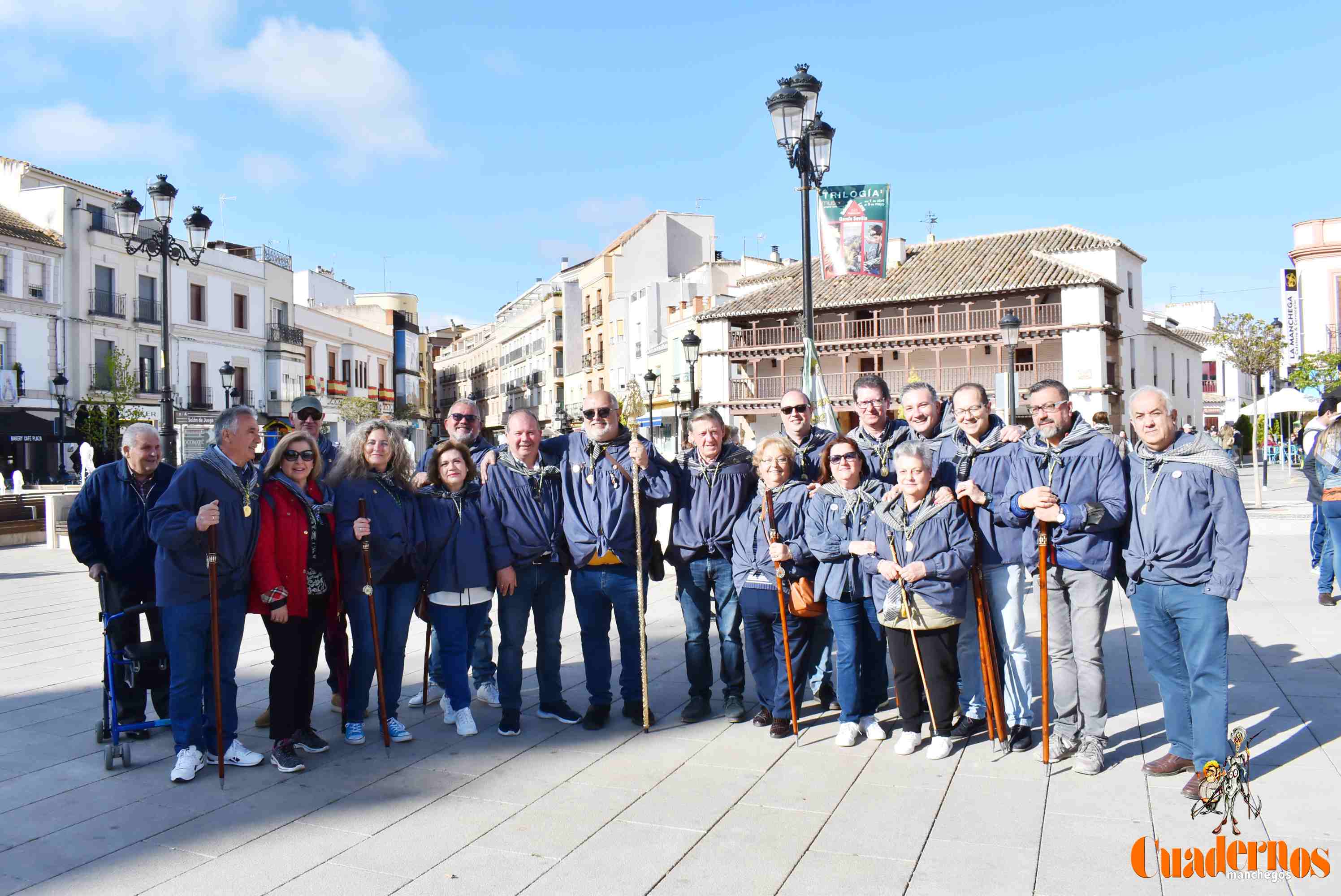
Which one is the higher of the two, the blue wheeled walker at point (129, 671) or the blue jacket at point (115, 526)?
the blue jacket at point (115, 526)

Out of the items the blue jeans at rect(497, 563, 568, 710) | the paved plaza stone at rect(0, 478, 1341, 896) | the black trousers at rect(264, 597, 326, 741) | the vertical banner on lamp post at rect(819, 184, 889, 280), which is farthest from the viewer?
the vertical banner on lamp post at rect(819, 184, 889, 280)

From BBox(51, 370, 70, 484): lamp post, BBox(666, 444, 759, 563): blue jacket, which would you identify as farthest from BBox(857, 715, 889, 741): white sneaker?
BBox(51, 370, 70, 484): lamp post

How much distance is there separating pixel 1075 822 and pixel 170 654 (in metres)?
4.15

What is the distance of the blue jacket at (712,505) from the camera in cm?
559

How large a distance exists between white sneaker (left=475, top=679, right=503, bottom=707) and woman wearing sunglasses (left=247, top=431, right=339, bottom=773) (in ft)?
3.74

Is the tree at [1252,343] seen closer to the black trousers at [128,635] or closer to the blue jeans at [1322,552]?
the blue jeans at [1322,552]

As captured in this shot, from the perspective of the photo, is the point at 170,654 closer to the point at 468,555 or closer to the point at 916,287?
the point at 468,555

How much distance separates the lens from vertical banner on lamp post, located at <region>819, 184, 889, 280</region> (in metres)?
9.23

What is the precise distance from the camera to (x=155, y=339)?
38.7 m

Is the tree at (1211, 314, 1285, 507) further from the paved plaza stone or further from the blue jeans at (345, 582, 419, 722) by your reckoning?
the blue jeans at (345, 582, 419, 722)

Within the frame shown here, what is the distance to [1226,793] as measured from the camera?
406 cm

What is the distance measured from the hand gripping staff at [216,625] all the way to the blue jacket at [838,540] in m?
2.93

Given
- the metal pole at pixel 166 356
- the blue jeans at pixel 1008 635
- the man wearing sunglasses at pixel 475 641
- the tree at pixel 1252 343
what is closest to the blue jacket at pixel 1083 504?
the blue jeans at pixel 1008 635

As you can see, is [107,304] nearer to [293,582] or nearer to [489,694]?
[489,694]
